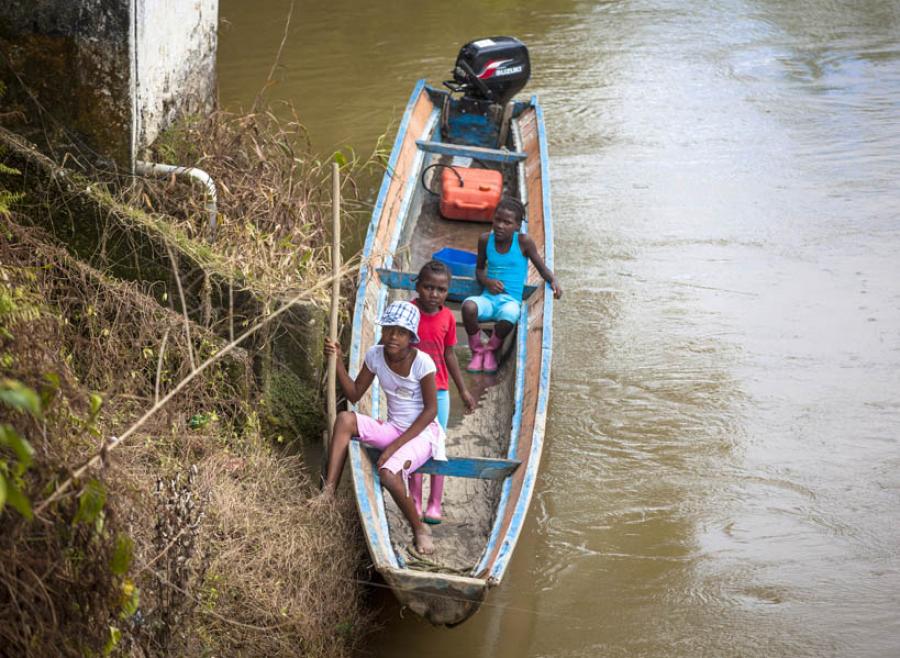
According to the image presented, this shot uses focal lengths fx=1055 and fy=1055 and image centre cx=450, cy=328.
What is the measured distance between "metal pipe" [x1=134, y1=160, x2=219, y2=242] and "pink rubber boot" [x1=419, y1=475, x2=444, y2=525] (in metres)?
1.93

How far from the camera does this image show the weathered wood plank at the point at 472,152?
772 centimetres

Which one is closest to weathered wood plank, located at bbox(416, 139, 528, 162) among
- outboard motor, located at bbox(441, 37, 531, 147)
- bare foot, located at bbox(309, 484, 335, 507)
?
outboard motor, located at bbox(441, 37, 531, 147)

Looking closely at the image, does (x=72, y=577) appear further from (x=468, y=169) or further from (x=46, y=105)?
(x=468, y=169)

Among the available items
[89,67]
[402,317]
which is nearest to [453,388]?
[402,317]

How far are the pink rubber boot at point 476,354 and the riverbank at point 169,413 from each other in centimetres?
88

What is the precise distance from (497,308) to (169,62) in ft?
7.56

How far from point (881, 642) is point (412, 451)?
240 cm

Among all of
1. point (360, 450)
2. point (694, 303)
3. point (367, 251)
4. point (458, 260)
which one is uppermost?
point (367, 251)

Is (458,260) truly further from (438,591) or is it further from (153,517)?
(153,517)

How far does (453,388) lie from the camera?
5902 mm

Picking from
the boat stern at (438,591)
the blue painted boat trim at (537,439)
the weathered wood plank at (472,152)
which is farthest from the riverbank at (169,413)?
the weathered wood plank at (472,152)

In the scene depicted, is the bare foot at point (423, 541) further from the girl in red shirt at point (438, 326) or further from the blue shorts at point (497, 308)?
the blue shorts at point (497, 308)

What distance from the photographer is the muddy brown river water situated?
5168mm

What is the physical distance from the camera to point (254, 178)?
632cm
